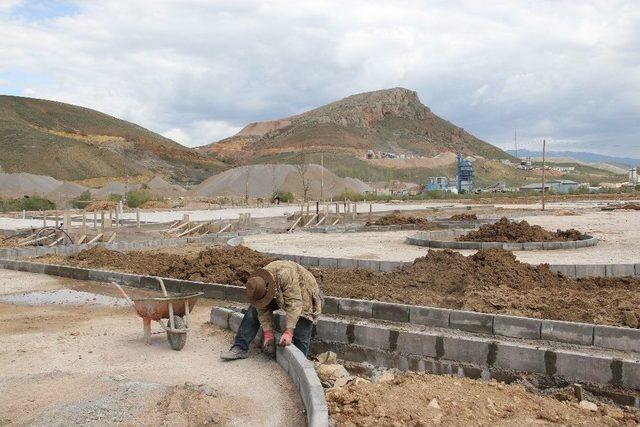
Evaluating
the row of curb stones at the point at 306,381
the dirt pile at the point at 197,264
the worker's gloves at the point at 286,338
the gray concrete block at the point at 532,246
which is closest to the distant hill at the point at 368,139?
the gray concrete block at the point at 532,246

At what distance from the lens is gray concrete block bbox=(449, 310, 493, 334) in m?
6.77

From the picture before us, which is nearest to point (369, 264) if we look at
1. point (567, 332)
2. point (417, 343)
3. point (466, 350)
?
point (417, 343)

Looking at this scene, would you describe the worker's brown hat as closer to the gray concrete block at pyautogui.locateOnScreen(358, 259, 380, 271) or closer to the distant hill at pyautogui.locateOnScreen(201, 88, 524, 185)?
the gray concrete block at pyautogui.locateOnScreen(358, 259, 380, 271)

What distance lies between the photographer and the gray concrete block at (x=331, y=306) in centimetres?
781

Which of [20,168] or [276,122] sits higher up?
[276,122]

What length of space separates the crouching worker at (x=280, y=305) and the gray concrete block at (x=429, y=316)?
1.68 m

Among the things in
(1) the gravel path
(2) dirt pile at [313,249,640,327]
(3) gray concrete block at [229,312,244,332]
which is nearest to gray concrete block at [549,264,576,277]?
(2) dirt pile at [313,249,640,327]

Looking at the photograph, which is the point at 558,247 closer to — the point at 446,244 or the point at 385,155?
the point at 446,244

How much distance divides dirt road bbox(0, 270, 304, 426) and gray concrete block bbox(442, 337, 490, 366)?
5.53 feet

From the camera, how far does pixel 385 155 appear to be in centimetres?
10856

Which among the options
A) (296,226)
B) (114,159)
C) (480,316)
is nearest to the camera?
(480,316)

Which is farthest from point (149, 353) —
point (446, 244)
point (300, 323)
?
point (446, 244)

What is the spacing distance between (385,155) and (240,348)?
104098 mm

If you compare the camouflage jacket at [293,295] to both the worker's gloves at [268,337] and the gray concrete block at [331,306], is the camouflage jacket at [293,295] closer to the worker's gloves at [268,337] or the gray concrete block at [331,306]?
the worker's gloves at [268,337]
